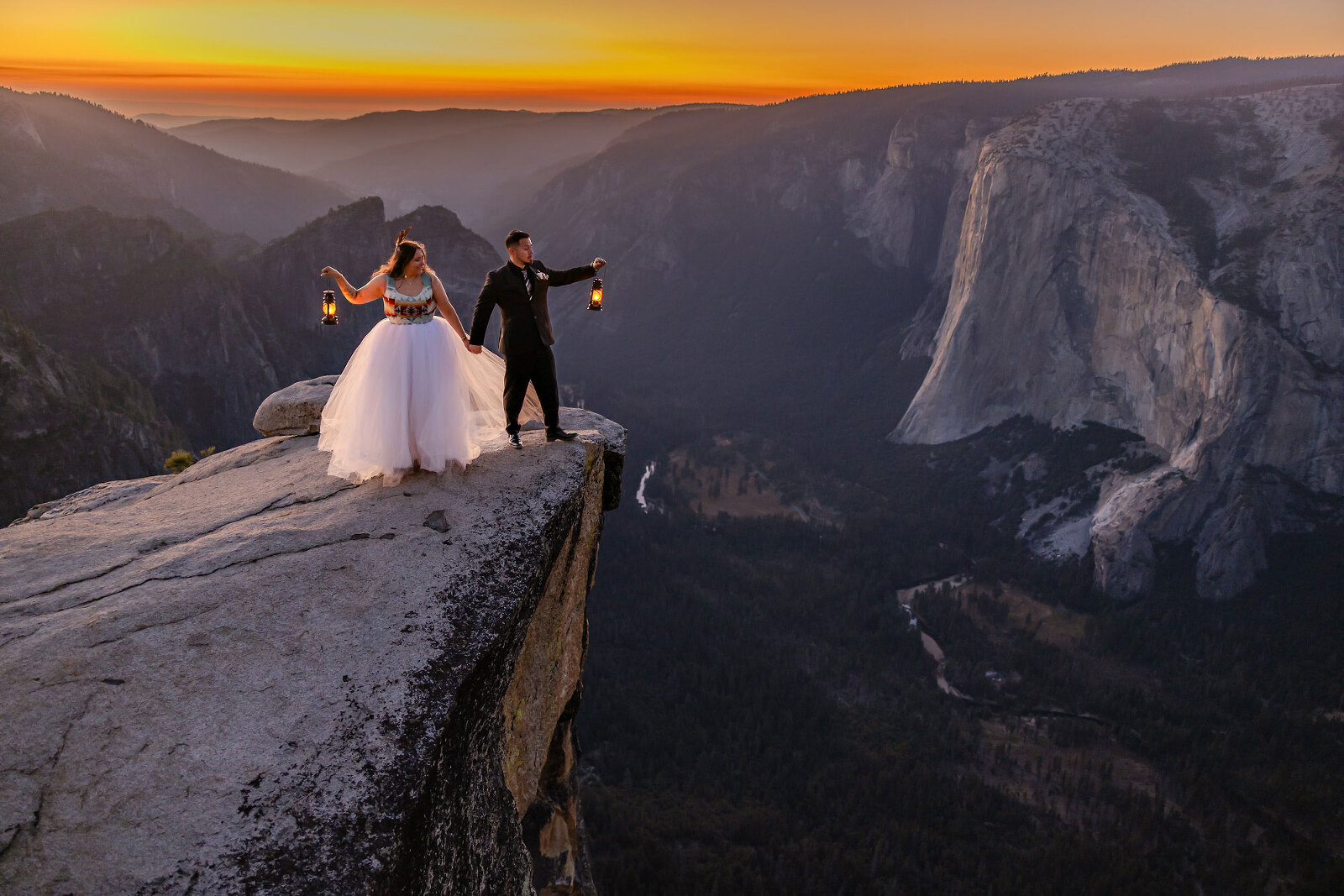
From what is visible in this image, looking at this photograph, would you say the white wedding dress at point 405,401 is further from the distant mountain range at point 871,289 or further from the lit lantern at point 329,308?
the distant mountain range at point 871,289

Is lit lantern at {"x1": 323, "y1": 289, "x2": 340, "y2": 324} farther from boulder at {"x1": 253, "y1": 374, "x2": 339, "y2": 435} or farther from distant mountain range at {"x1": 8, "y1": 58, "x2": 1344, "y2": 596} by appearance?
distant mountain range at {"x1": 8, "y1": 58, "x2": 1344, "y2": 596}

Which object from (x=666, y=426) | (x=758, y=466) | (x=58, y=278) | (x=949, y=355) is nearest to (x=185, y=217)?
(x=58, y=278)

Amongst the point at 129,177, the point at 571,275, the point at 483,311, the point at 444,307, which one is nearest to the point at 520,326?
the point at 483,311

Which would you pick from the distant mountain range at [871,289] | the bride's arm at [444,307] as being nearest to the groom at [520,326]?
the bride's arm at [444,307]

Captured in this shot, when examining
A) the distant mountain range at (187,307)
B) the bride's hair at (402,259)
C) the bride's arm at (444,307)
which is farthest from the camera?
the distant mountain range at (187,307)

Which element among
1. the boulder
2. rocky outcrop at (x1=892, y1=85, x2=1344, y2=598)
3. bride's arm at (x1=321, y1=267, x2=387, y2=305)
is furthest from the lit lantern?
rocky outcrop at (x1=892, y1=85, x2=1344, y2=598)

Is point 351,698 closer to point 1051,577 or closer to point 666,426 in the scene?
point 1051,577
